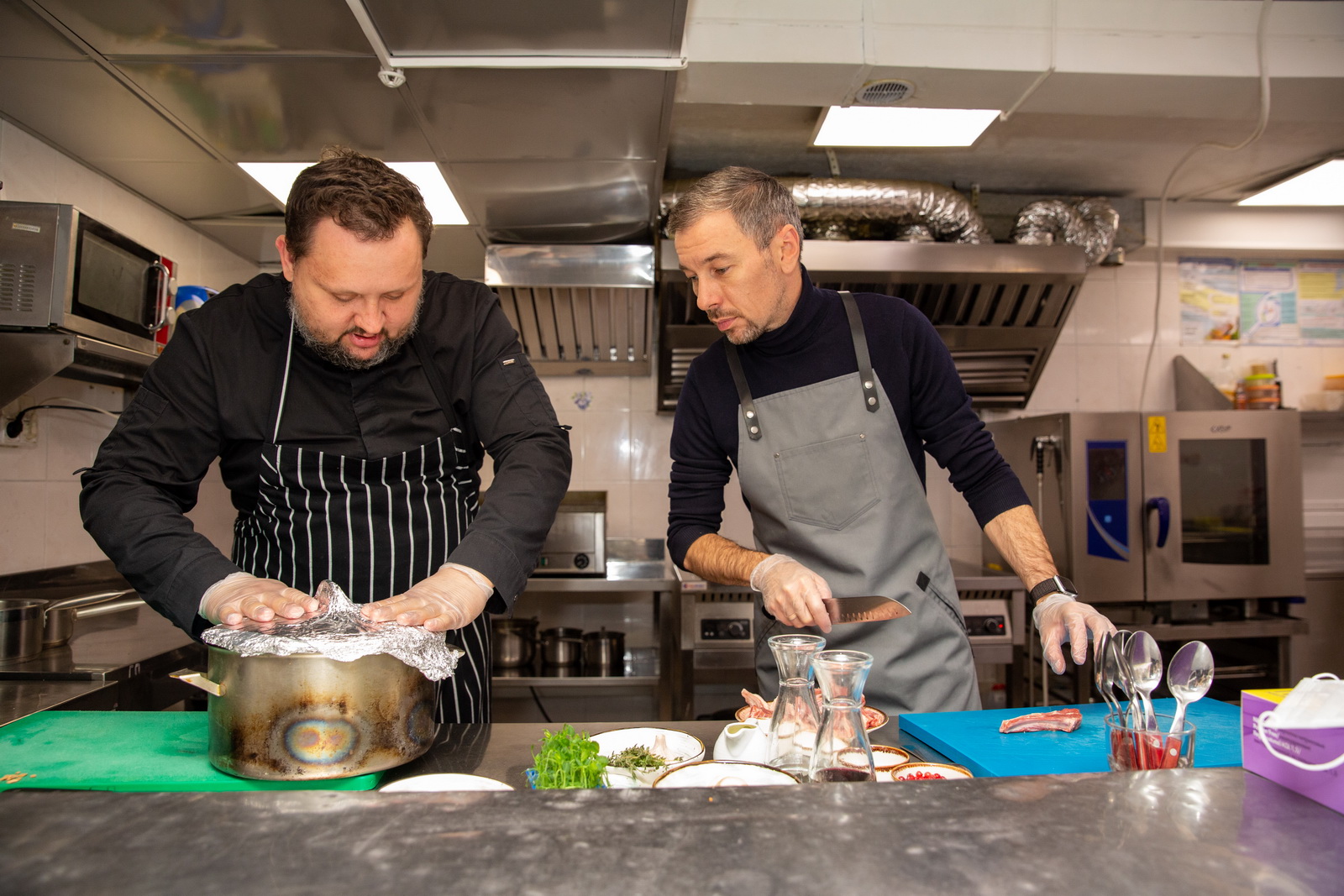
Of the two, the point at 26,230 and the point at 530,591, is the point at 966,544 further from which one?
the point at 26,230

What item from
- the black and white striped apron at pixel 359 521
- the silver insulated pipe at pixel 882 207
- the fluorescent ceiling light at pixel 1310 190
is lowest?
the black and white striped apron at pixel 359 521

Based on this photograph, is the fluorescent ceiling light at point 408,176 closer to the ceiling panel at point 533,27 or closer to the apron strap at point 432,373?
the ceiling panel at point 533,27

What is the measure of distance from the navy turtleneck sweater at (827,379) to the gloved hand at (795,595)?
0.33 meters

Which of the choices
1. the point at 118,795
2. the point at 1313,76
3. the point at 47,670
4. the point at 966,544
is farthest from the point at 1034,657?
the point at 118,795

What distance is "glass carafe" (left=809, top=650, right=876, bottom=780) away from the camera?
2.83 feet

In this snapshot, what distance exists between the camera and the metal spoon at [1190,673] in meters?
1.02

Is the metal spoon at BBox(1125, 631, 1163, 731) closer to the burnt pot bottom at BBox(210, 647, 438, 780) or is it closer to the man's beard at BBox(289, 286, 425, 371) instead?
the burnt pot bottom at BBox(210, 647, 438, 780)

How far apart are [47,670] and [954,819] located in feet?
7.27

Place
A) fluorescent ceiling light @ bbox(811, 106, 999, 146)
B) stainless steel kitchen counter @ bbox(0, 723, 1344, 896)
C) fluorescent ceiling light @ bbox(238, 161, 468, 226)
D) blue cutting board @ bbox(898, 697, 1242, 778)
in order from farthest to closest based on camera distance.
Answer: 1. fluorescent ceiling light @ bbox(811, 106, 999, 146)
2. fluorescent ceiling light @ bbox(238, 161, 468, 226)
3. blue cutting board @ bbox(898, 697, 1242, 778)
4. stainless steel kitchen counter @ bbox(0, 723, 1344, 896)

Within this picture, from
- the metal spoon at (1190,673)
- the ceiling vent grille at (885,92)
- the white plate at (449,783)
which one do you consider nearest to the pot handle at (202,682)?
the white plate at (449,783)

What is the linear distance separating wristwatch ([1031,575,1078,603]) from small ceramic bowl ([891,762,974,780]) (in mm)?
515

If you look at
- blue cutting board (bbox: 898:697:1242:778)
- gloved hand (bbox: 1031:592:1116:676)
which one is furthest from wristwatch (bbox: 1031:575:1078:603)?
blue cutting board (bbox: 898:697:1242:778)

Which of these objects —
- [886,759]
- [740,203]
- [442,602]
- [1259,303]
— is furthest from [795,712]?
[1259,303]

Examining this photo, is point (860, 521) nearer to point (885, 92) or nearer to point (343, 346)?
point (343, 346)
